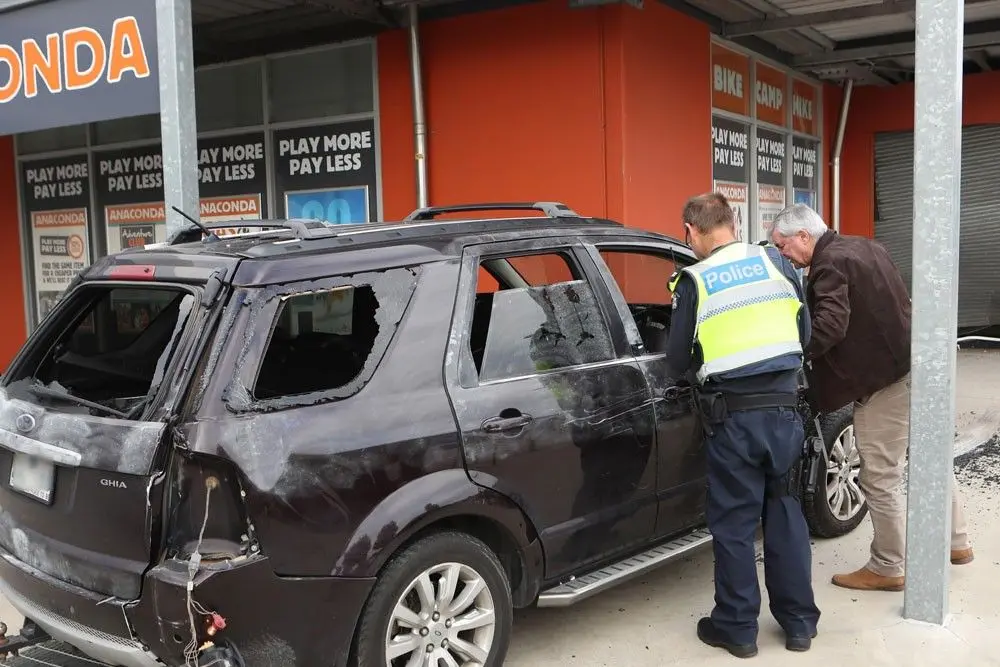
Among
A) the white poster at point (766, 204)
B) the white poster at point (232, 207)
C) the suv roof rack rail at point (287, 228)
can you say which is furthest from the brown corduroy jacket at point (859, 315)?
the white poster at point (232, 207)

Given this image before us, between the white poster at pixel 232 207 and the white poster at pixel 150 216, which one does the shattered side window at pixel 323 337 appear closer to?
the white poster at pixel 232 207

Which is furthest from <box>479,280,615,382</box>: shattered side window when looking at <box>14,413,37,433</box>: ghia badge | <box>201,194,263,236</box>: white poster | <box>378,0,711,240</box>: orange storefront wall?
<box>201,194,263,236</box>: white poster

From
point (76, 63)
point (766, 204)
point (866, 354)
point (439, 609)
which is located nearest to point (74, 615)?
point (439, 609)

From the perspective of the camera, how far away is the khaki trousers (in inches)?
175

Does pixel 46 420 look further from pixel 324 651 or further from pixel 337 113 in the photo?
pixel 337 113

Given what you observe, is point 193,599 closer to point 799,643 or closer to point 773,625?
point 799,643

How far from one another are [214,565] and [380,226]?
5.18 ft

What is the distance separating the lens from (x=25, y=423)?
330cm

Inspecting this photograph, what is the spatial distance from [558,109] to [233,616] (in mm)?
5752

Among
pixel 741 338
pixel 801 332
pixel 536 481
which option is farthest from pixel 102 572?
pixel 801 332

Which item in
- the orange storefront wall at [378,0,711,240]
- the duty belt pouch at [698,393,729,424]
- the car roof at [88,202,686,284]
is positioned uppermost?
the orange storefront wall at [378,0,711,240]

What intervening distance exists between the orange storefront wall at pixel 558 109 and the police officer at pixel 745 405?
3.77 metres

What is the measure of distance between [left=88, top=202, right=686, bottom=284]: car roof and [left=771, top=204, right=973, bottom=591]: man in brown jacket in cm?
114

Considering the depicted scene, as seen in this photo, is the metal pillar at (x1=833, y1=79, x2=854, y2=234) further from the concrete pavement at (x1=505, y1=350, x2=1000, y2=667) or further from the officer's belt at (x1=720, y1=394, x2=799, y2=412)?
the officer's belt at (x1=720, y1=394, x2=799, y2=412)
